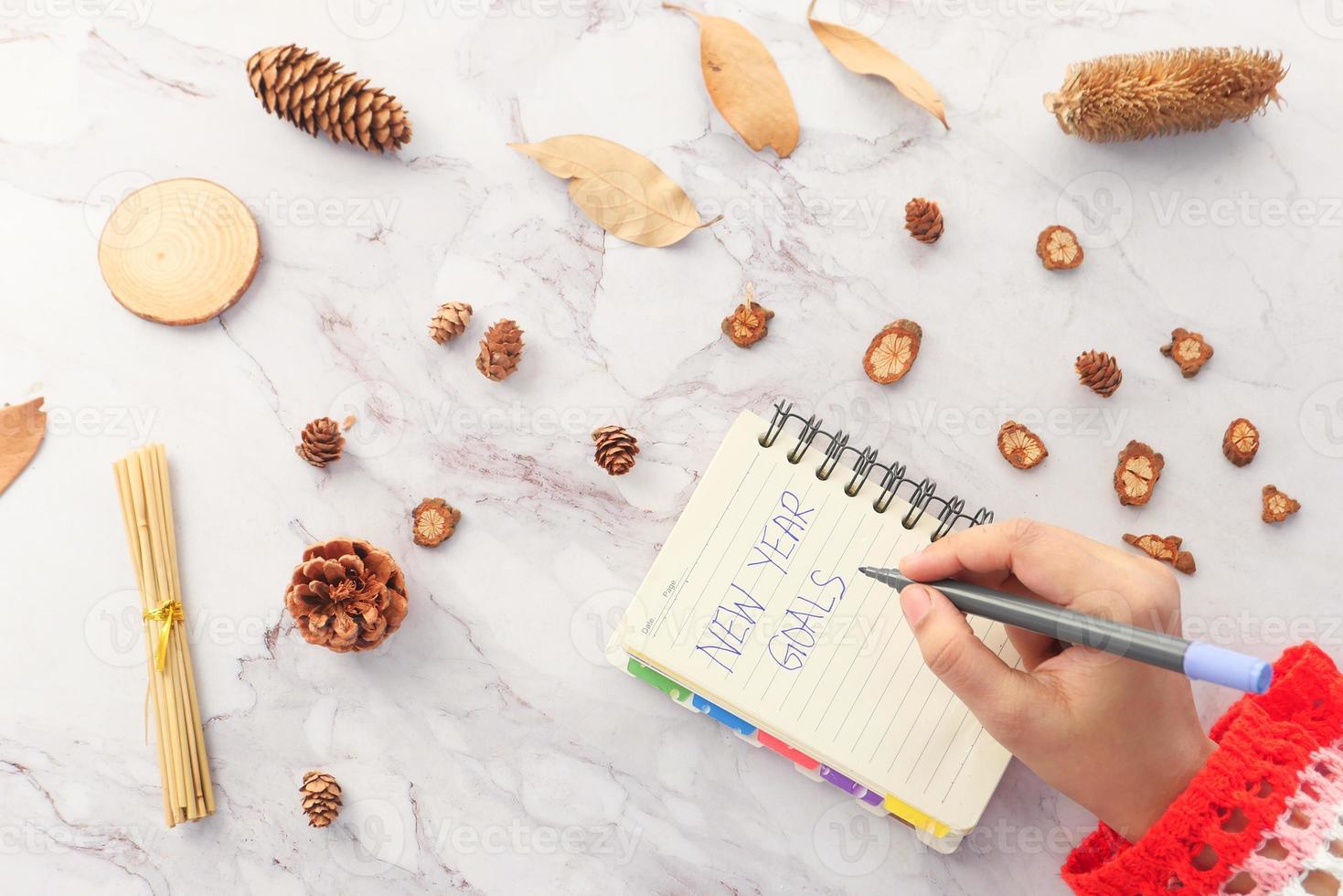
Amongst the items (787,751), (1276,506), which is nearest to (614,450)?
(787,751)

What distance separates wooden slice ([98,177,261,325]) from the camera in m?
1.01

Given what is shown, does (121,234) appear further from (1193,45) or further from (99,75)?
(1193,45)

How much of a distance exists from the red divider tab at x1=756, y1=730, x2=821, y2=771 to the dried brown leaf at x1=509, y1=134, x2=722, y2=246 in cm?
55

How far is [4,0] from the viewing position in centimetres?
104

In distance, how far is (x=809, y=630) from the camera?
961 mm

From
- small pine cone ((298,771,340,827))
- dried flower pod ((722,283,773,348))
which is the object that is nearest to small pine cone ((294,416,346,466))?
small pine cone ((298,771,340,827))

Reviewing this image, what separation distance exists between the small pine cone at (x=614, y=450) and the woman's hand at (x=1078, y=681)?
1.06 feet

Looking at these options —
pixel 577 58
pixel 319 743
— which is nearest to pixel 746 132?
pixel 577 58

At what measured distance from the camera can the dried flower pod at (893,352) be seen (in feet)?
3.31

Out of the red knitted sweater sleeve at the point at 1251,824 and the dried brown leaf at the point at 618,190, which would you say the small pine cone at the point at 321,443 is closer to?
the dried brown leaf at the point at 618,190

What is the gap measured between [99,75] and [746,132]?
28.8 inches

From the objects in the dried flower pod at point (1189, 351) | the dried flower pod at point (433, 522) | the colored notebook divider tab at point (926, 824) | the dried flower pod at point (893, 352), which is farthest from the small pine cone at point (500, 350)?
the dried flower pod at point (1189, 351)

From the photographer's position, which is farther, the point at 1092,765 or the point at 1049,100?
the point at 1049,100

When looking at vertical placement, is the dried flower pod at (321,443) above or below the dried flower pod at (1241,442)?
below
